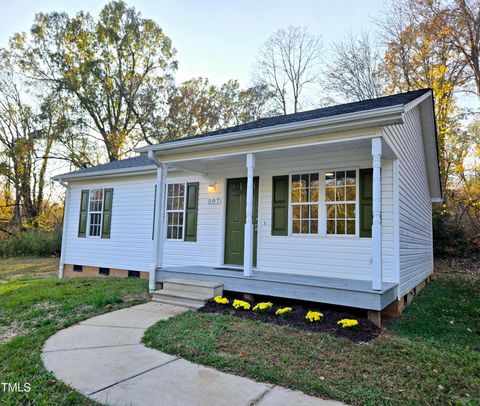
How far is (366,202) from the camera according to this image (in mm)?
5594

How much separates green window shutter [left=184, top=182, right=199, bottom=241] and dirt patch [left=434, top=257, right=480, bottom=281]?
26.6 feet

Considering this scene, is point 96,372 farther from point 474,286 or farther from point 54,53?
point 54,53

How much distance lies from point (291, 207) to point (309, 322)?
2565 millimetres

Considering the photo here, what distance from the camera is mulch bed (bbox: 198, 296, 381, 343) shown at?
400 cm

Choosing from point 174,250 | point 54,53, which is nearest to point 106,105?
point 54,53

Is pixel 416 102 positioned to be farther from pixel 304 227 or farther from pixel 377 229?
pixel 304 227

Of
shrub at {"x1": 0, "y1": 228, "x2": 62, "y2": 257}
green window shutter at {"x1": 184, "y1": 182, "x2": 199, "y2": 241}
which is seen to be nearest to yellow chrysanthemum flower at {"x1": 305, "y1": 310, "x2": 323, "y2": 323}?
green window shutter at {"x1": 184, "y1": 182, "x2": 199, "y2": 241}

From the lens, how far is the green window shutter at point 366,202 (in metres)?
5.55

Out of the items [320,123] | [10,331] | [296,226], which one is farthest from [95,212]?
[320,123]

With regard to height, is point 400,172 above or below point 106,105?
below

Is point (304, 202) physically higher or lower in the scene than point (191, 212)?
higher

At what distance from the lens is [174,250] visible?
26.3 feet

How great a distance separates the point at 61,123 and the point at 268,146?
17.4m

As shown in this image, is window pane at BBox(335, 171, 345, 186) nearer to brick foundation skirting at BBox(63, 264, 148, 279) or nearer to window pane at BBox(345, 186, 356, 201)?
window pane at BBox(345, 186, 356, 201)
